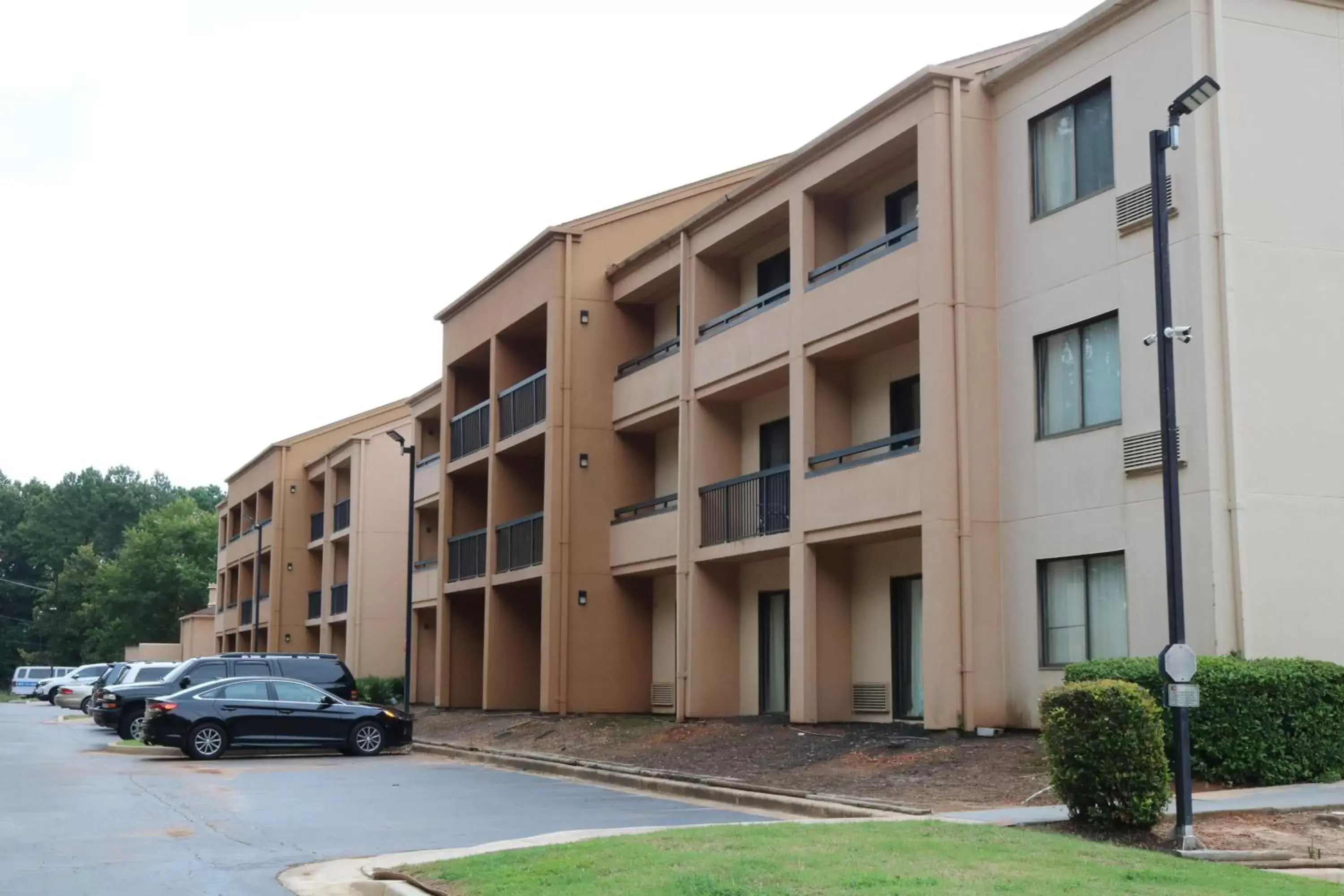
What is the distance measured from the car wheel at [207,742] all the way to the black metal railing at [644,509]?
31.0 feet

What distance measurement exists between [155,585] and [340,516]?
187 feet

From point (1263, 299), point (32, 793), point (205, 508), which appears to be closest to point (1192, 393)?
point (1263, 299)

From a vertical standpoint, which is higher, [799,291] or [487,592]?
[799,291]

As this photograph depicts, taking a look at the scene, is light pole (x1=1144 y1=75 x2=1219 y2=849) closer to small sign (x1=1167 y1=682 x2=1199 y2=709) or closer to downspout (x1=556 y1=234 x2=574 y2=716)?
small sign (x1=1167 y1=682 x2=1199 y2=709)

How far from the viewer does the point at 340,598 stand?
178 feet

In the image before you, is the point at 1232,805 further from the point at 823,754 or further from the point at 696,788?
the point at 823,754

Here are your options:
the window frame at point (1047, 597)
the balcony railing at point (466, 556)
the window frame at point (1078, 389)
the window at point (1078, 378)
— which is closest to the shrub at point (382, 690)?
the balcony railing at point (466, 556)

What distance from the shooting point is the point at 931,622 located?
2147cm

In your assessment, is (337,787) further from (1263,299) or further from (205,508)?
(205,508)

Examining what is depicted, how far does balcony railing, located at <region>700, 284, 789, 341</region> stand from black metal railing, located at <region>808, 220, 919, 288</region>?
3.10 feet

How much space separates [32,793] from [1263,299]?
17069 mm

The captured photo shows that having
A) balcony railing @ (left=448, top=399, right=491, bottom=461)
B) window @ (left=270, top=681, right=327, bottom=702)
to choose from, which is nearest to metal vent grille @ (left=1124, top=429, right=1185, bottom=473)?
window @ (left=270, top=681, right=327, bottom=702)

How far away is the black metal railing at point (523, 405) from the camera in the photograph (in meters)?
34.8

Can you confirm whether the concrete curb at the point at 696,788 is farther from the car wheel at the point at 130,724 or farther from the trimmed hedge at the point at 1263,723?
the car wheel at the point at 130,724
